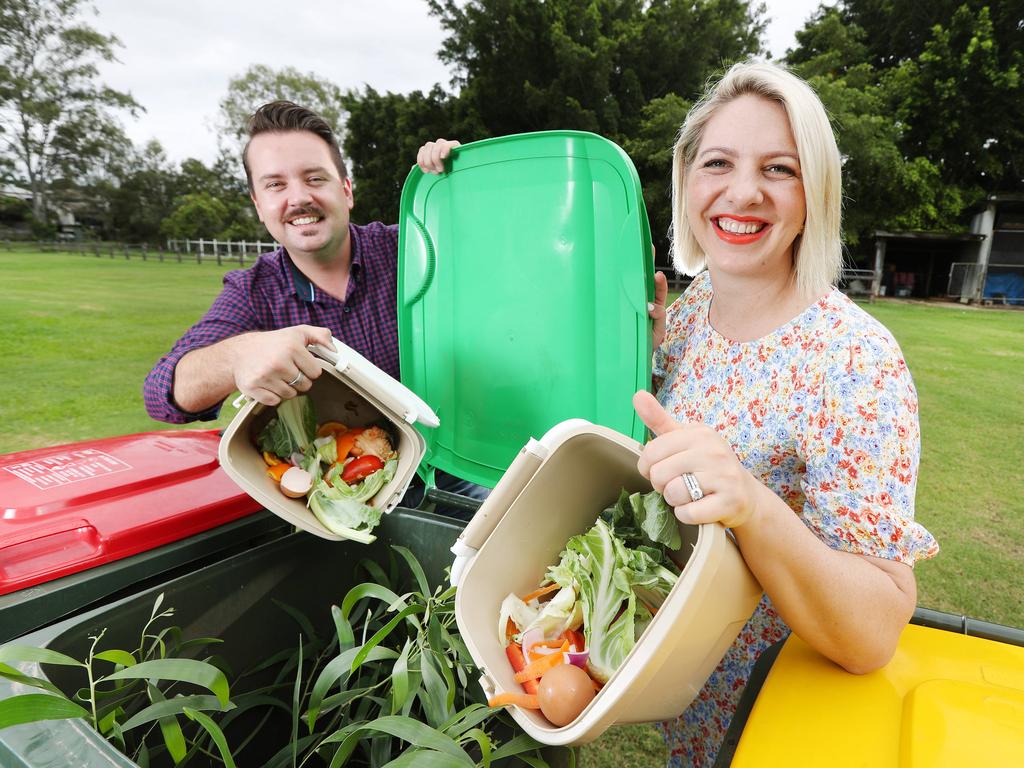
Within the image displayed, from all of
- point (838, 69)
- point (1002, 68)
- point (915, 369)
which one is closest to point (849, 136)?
point (838, 69)

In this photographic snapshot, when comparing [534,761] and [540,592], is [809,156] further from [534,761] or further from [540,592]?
[534,761]

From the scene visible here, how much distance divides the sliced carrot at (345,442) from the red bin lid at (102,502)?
0.24m

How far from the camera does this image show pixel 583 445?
34.6 inches

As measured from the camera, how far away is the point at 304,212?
1818 millimetres

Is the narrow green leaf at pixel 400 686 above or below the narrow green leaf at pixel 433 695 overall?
above

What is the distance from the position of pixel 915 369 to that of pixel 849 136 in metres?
10.8

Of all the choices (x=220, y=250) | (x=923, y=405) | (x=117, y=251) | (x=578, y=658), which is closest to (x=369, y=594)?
(x=578, y=658)

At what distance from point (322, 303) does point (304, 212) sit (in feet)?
0.97

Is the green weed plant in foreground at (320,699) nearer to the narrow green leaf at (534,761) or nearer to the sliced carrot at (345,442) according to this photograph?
the narrow green leaf at (534,761)

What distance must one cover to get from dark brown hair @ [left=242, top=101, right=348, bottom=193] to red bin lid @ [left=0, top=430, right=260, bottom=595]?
3.28ft

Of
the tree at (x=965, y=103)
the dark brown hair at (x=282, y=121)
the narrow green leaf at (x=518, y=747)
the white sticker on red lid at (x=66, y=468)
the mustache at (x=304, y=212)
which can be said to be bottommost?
the narrow green leaf at (x=518, y=747)

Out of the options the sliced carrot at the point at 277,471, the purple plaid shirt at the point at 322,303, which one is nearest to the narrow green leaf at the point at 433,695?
the sliced carrot at the point at 277,471

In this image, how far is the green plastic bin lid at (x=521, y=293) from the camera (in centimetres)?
131

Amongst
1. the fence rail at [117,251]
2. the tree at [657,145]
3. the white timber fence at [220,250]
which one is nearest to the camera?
the tree at [657,145]
